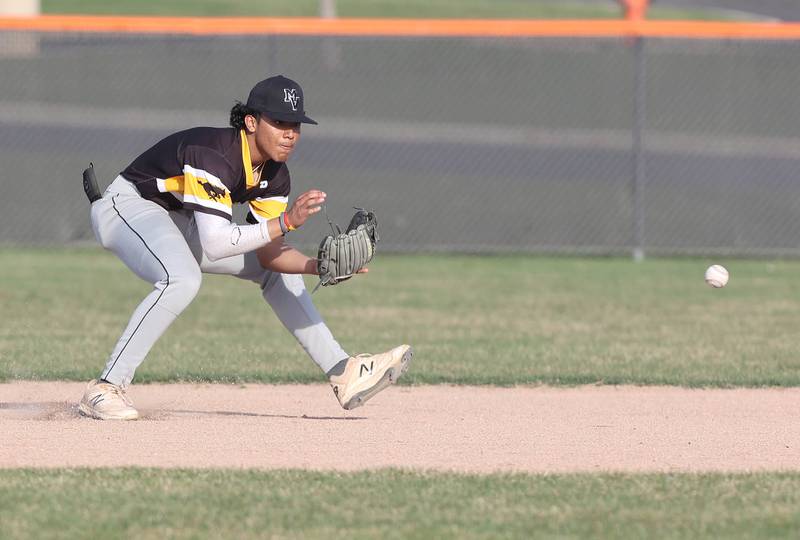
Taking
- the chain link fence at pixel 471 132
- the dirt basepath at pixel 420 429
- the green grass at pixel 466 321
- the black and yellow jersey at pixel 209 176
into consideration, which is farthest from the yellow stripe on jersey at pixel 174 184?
the chain link fence at pixel 471 132

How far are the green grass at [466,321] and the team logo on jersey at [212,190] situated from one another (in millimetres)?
2002

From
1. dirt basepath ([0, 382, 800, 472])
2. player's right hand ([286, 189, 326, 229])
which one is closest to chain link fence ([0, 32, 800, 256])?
dirt basepath ([0, 382, 800, 472])

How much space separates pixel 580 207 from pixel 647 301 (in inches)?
199

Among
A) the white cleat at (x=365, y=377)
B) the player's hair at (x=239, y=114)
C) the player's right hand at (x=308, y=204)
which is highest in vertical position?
the player's hair at (x=239, y=114)

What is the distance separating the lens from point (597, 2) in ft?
102

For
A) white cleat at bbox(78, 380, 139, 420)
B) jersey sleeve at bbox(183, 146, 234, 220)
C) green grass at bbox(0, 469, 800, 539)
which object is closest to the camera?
green grass at bbox(0, 469, 800, 539)

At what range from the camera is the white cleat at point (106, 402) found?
6.23m

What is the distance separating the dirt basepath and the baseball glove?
2.27 ft

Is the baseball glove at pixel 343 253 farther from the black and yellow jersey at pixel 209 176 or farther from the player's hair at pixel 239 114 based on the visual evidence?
the player's hair at pixel 239 114

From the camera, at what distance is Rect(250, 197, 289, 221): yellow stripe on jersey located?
6.45 m

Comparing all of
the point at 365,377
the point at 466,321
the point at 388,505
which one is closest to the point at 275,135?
the point at 365,377

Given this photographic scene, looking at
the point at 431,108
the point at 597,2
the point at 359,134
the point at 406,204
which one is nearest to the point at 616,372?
the point at 406,204

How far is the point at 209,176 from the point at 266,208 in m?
0.53

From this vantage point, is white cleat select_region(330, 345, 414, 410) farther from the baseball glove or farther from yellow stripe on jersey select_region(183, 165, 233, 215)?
yellow stripe on jersey select_region(183, 165, 233, 215)
